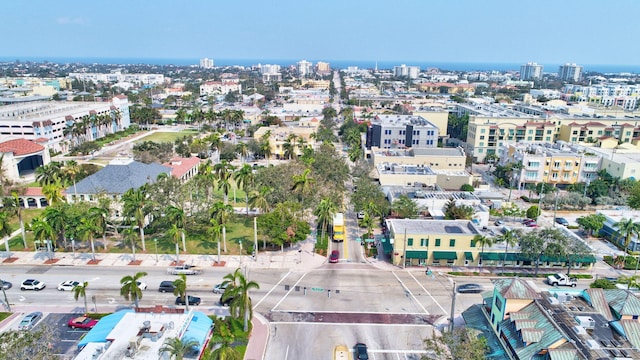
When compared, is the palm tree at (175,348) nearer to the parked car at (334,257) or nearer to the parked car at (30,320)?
the parked car at (30,320)

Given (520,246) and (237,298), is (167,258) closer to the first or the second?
(237,298)

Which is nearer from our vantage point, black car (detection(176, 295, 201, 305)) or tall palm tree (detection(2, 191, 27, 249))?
black car (detection(176, 295, 201, 305))

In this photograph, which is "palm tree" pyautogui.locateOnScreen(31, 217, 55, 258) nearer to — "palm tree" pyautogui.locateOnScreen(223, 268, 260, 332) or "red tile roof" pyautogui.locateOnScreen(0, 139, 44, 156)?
"palm tree" pyautogui.locateOnScreen(223, 268, 260, 332)

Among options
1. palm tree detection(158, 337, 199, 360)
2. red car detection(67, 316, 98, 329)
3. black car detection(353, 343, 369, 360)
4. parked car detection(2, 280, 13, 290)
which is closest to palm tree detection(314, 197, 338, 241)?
black car detection(353, 343, 369, 360)

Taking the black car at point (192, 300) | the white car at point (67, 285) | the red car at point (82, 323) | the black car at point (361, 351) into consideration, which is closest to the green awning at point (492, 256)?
the black car at point (361, 351)

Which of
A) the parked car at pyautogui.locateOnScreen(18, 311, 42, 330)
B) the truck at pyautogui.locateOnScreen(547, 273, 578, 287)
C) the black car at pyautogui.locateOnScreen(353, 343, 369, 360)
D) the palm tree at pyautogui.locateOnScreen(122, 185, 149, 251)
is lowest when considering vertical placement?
the truck at pyautogui.locateOnScreen(547, 273, 578, 287)
